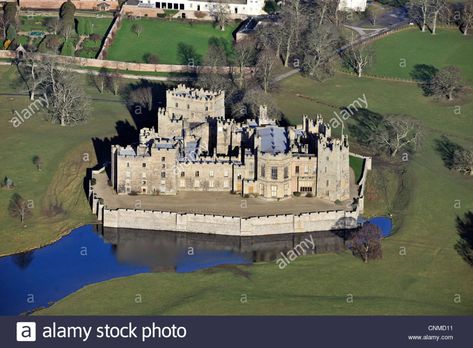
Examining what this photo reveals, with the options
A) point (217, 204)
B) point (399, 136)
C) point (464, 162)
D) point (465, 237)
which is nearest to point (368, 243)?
point (465, 237)

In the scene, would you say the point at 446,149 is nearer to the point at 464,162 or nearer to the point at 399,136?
the point at 399,136

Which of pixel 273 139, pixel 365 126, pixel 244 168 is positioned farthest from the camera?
pixel 365 126

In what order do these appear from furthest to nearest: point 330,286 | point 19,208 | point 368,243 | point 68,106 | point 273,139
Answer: point 68,106 < point 273,139 < point 19,208 < point 368,243 < point 330,286

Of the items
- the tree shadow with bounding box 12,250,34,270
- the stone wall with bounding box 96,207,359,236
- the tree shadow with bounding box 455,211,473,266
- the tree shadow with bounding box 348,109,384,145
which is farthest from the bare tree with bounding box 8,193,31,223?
the tree shadow with bounding box 455,211,473,266

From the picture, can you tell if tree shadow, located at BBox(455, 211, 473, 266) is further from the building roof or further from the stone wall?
the building roof

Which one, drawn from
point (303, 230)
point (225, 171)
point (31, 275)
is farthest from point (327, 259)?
point (31, 275)

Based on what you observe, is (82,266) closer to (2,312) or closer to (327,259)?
(2,312)
